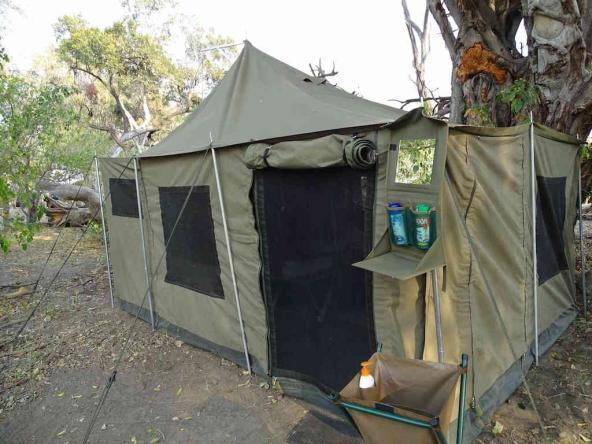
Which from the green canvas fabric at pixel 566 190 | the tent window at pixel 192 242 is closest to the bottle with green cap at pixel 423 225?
the green canvas fabric at pixel 566 190

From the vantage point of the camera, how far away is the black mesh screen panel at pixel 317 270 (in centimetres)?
262

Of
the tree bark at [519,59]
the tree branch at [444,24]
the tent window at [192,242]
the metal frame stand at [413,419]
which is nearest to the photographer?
the metal frame stand at [413,419]

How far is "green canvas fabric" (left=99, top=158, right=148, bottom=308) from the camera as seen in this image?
4.71 meters

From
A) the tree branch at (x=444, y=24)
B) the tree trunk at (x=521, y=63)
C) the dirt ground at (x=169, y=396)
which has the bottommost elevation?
the dirt ground at (x=169, y=396)

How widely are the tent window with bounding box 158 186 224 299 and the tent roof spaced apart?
449mm

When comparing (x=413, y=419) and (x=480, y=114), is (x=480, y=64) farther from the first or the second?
(x=413, y=419)

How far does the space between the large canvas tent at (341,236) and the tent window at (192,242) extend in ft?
0.06

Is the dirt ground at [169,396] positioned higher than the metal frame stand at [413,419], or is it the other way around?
the metal frame stand at [413,419]

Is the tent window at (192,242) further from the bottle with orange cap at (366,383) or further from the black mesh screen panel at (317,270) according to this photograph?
the bottle with orange cap at (366,383)

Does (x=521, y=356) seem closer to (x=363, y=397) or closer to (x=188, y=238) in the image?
(x=363, y=397)

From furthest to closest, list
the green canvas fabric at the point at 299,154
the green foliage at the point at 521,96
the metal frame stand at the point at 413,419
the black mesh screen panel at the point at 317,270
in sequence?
the green foliage at the point at 521,96
the black mesh screen panel at the point at 317,270
the green canvas fabric at the point at 299,154
the metal frame stand at the point at 413,419

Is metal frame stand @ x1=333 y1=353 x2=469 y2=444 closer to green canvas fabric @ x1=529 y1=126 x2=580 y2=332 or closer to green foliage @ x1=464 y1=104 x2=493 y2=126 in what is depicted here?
green canvas fabric @ x1=529 y1=126 x2=580 y2=332

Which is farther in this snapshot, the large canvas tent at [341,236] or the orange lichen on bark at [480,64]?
the orange lichen on bark at [480,64]

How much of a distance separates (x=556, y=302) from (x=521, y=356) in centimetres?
120
